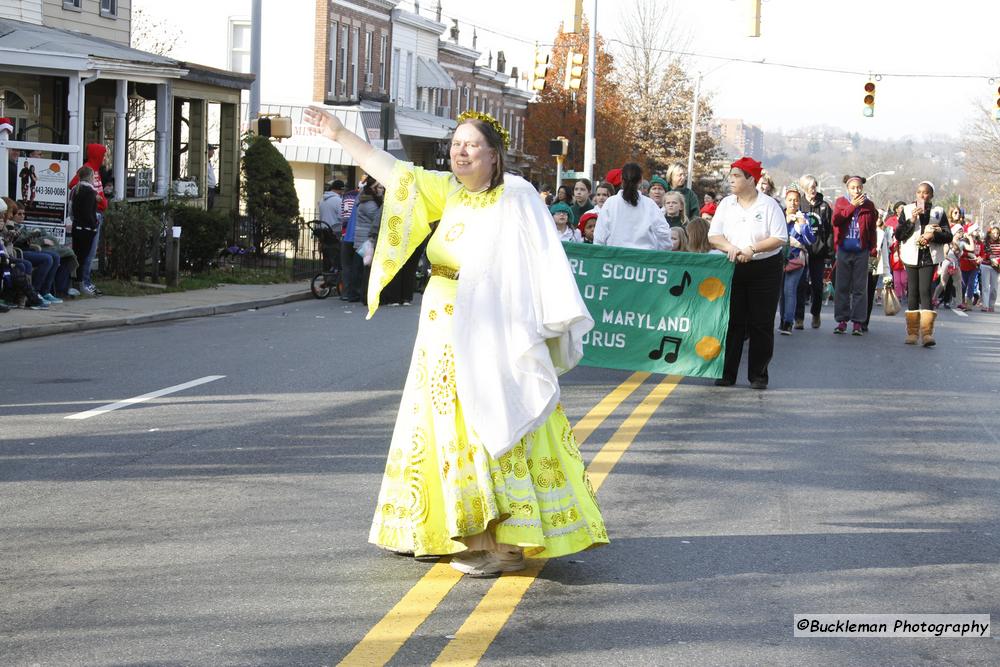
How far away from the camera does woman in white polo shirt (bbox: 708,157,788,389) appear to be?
12.5 meters

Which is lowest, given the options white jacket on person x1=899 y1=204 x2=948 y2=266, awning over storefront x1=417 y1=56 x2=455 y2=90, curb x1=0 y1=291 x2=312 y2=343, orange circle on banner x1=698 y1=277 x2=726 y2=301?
curb x1=0 y1=291 x2=312 y2=343

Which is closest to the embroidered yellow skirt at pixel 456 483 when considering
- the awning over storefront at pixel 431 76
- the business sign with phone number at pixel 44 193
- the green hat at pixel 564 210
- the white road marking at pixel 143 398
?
the white road marking at pixel 143 398

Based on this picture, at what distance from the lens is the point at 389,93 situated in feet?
175

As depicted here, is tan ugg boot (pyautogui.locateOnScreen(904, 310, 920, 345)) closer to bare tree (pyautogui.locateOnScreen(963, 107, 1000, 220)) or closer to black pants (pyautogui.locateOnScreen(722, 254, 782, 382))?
black pants (pyautogui.locateOnScreen(722, 254, 782, 382))

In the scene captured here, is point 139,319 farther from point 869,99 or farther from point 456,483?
point 869,99

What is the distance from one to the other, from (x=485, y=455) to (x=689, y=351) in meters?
7.26

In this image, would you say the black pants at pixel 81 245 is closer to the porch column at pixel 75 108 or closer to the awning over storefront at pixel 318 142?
the porch column at pixel 75 108

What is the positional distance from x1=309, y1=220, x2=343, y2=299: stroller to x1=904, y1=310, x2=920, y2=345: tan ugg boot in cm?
945

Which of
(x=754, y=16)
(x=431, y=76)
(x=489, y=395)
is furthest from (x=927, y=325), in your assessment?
(x=431, y=76)

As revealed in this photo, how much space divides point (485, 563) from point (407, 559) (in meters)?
0.41

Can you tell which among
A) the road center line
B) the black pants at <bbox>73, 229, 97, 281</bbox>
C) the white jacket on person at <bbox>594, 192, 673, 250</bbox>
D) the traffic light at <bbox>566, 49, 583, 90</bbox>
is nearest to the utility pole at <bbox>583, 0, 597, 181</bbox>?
the traffic light at <bbox>566, 49, 583, 90</bbox>

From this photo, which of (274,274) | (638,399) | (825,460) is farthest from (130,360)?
(274,274)

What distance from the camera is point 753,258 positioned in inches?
492

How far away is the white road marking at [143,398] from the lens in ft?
32.7
